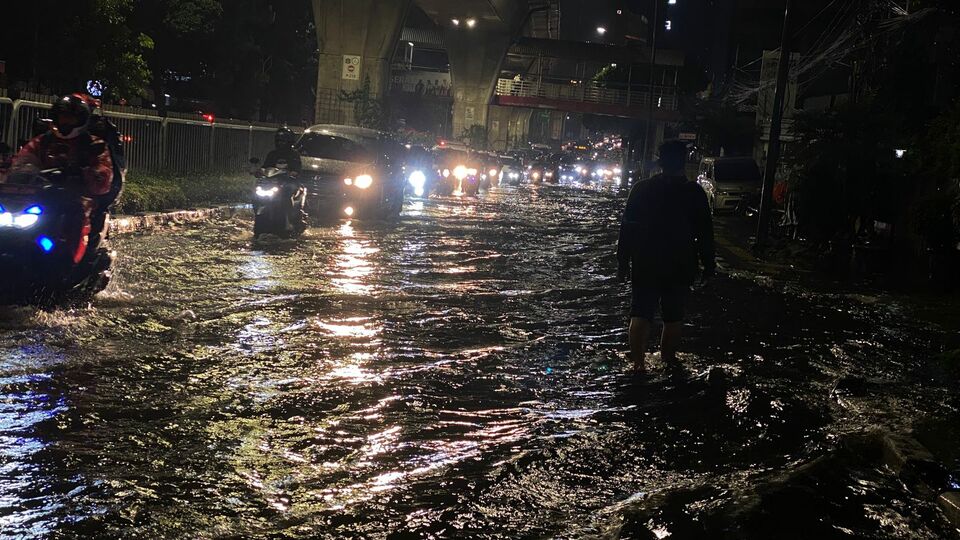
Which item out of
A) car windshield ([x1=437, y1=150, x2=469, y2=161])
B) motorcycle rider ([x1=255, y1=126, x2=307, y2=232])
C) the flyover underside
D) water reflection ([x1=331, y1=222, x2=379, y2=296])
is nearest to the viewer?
water reflection ([x1=331, y1=222, x2=379, y2=296])

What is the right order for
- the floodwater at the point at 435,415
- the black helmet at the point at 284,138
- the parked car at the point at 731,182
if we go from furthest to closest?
the parked car at the point at 731,182 < the black helmet at the point at 284,138 < the floodwater at the point at 435,415

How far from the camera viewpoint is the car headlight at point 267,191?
16.8 metres

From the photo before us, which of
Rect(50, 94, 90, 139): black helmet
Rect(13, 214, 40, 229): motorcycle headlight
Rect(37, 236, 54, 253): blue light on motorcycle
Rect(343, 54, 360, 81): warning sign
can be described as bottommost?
Rect(37, 236, 54, 253): blue light on motorcycle

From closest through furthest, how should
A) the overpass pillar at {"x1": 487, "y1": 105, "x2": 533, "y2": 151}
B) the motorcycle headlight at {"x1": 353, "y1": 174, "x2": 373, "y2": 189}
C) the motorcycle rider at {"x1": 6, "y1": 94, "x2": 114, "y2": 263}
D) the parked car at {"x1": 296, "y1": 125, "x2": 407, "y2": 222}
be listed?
1. the motorcycle rider at {"x1": 6, "y1": 94, "x2": 114, "y2": 263}
2. the parked car at {"x1": 296, "y1": 125, "x2": 407, "y2": 222}
3. the motorcycle headlight at {"x1": 353, "y1": 174, "x2": 373, "y2": 189}
4. the overpass pillar at {"x1": 487, "y1": 105, "x2": 533, "y2": 151}

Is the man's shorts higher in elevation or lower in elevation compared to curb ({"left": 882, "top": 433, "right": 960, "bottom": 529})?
higher

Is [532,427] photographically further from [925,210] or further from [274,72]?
[274,72]

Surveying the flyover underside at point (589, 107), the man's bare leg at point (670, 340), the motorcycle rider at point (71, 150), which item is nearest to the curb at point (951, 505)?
the man's bare leg at point (670, 340)

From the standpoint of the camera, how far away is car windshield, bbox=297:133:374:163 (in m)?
22.2

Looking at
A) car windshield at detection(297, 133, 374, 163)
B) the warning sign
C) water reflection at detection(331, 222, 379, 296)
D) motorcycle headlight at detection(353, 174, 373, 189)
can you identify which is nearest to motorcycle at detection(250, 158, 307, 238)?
water reflection at detection(331, 222, 379, 296)

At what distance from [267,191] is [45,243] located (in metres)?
7.87

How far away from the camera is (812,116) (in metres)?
20.4

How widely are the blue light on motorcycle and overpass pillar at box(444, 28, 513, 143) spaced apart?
59.9m

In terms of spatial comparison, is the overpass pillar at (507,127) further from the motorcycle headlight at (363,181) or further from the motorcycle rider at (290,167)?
the motorcycle rider at (290,167)

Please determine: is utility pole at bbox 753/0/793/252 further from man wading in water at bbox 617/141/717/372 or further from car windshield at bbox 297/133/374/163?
man wading in water at bbox 617/141/717/372
